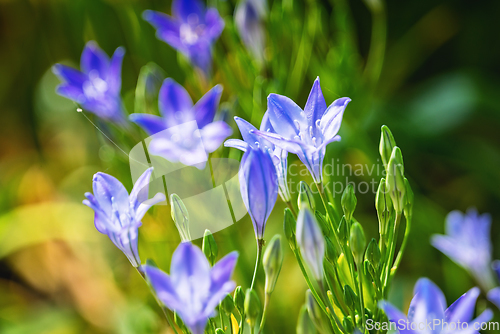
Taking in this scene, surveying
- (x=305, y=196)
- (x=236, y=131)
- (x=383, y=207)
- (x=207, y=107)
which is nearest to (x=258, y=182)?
(x=305, y=196)

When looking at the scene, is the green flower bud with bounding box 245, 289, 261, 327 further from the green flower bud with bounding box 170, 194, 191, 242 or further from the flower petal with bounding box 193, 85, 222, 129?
the flower petal with bounding box 193, 85, 222, 129

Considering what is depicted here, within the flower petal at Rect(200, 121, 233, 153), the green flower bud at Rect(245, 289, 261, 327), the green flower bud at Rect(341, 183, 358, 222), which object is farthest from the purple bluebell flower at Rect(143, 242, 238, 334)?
the flower petal at Rect(200, 121, 233, 153)

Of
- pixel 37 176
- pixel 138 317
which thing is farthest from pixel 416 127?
pixel 37 176

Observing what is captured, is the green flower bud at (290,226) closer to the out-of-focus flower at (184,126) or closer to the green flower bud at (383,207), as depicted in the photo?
the green flower bud at (383,207)

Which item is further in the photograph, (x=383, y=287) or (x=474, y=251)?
(x=474, y=251)

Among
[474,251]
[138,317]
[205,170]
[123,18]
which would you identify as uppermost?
[123,18]

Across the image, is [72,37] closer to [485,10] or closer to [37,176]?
[37,176]

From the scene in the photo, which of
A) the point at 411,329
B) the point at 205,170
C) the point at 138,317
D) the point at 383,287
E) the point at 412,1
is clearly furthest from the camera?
the point at 412,1
